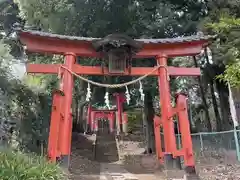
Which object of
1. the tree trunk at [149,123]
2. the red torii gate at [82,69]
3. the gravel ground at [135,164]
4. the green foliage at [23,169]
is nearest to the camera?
the green foliage at [23,169]

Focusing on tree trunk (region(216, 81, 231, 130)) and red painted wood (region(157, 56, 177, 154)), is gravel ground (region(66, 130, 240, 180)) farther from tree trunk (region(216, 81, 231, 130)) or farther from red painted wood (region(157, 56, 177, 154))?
tree trunk (region(216, 81, 231, 130))

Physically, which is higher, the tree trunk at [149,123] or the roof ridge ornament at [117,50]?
the roof ridge ornament at [117,50]

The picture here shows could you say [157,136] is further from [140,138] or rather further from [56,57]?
[140,138]

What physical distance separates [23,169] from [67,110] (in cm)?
296

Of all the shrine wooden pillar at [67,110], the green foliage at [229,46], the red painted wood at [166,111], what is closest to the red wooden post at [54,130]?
the shrine wooden pillar at [67,110]

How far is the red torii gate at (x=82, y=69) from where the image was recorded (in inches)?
320

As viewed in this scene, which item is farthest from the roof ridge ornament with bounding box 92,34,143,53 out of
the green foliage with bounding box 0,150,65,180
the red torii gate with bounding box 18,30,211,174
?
the green foliage with bounding box 0,150,65,180

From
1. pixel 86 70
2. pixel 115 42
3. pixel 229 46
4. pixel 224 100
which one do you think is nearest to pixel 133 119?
pixel 224 100

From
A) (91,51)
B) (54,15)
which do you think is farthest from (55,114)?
(54,15)

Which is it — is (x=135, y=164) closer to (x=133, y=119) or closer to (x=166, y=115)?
(x=166, y=115)

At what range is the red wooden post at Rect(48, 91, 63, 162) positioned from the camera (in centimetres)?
772

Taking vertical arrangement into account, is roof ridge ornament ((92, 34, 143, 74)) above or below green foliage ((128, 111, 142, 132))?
below

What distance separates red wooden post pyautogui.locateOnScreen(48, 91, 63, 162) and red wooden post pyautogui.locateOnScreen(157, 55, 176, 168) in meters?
3.17

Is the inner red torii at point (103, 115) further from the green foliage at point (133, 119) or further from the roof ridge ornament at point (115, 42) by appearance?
the roof ridge ornament at point (115, 42)
